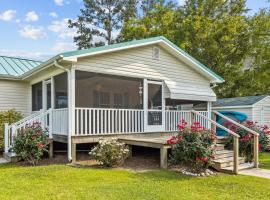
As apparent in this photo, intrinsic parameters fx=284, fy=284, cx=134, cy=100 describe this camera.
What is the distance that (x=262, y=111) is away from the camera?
1709 cm

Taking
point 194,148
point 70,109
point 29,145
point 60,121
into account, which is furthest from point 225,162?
point 29,145

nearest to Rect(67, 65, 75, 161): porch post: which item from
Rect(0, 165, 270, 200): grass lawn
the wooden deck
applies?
the wooden deck

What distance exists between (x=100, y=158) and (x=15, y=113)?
6564mm

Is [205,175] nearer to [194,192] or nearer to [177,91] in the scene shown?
[194,192]

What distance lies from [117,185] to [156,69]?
6819 mm

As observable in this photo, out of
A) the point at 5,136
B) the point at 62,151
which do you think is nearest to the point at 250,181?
the point at 62,151

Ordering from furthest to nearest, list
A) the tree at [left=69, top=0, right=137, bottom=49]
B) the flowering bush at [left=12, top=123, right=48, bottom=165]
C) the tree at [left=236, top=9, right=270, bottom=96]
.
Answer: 1. the tree at [left=69, top=0, right=137, bottom=49]
2. the tree at [left=236, top=9, right=270, bottom=96]
3. the flowering bush at [left=12, top=123, right=48, bottom=165]

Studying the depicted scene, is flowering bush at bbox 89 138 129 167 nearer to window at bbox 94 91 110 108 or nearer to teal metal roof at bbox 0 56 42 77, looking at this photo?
window at bbox 94 91 110 108

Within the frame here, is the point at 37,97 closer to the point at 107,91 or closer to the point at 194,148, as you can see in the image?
the point at 107,91

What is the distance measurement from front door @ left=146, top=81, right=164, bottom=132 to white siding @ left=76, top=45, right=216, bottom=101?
1.08 ft

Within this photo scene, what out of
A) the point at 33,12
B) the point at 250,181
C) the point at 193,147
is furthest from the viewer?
the point at 33,12

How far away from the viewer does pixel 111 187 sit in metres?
6.79

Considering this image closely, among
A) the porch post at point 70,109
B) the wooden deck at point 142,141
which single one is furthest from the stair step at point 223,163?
the porch post at point 70,109

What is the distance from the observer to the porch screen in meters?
11.7
